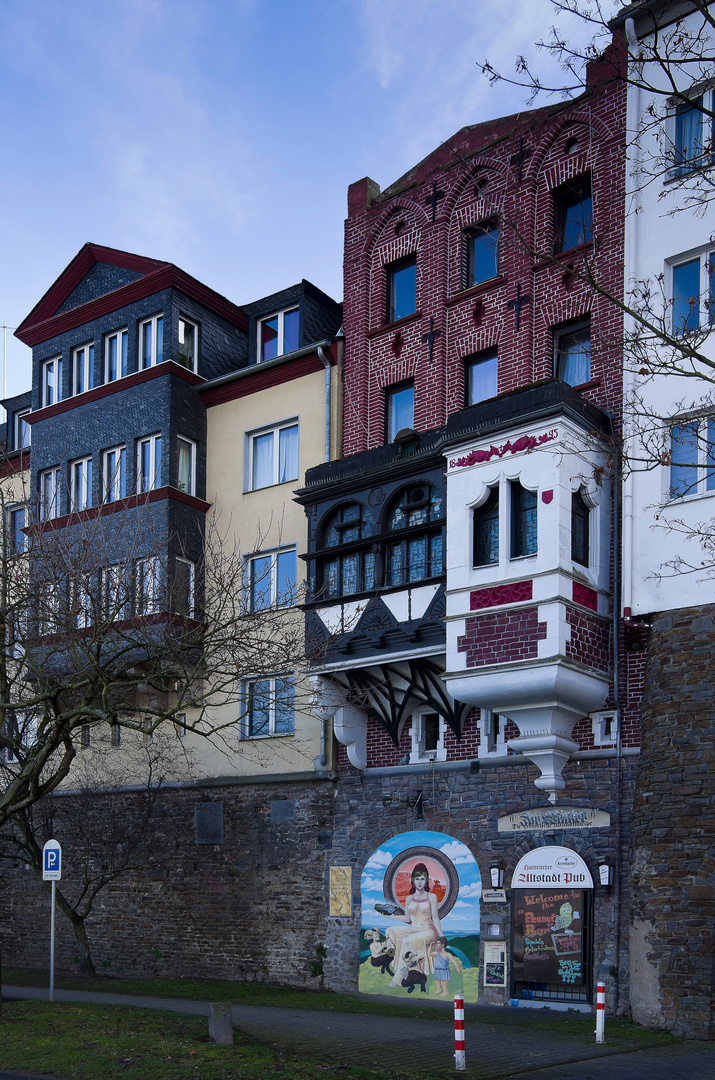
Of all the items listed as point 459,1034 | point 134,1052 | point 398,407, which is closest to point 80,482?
point 398,407

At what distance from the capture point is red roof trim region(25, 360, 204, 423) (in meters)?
26.3

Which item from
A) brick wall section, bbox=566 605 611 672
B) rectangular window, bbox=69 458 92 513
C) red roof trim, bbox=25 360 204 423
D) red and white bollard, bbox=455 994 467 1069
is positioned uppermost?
red roof trim, bbox=25 360 204 423

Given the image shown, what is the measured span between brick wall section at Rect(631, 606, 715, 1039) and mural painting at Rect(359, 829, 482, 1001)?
383cm

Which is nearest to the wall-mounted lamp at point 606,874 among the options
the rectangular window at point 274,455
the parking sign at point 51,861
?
the parking sign at point 51,861

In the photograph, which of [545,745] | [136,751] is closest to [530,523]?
[545,745]

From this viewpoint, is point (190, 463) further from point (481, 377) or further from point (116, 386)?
point (481, 377)

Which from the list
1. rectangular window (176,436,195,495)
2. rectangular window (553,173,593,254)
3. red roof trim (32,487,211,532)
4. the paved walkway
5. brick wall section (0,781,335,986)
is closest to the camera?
the paved walkway

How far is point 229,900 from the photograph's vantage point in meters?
23.5

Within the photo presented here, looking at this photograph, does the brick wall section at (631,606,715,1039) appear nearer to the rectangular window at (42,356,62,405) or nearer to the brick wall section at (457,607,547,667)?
the brick wall section at (457,607,547,667)

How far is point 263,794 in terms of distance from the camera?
931 inches

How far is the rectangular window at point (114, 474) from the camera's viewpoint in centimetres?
2645

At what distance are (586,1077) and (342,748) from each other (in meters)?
11.3

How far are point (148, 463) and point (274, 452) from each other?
326 cm

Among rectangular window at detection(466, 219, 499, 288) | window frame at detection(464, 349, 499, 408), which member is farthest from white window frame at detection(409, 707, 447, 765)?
rectangular window at detection(466, 219, 499, 288)
